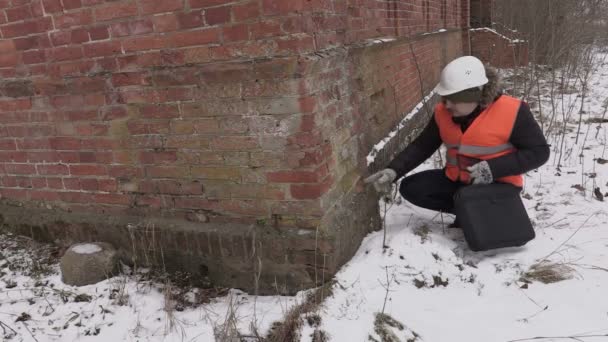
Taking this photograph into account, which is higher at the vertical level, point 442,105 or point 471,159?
point 442,105

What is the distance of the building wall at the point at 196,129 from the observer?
2.23 metres

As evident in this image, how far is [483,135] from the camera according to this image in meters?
2.72

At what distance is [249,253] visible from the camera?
2.59 m

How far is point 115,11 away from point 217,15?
64 centimetres

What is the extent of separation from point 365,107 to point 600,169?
2.73m

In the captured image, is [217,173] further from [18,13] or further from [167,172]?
[18,13]

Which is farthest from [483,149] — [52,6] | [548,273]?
[52,6]

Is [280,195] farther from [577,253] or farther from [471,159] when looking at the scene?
[577,253]

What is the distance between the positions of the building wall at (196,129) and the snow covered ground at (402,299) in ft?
0.75

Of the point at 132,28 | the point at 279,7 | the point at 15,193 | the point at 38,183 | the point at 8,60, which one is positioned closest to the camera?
the point at 279,7

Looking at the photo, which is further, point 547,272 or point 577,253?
point 577,253

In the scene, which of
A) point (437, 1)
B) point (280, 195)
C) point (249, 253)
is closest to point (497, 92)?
point (280, 195)

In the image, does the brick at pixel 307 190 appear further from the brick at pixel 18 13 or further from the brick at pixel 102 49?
the brick at pixel 18 13

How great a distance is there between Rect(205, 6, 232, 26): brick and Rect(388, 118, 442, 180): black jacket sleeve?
5.16ft
